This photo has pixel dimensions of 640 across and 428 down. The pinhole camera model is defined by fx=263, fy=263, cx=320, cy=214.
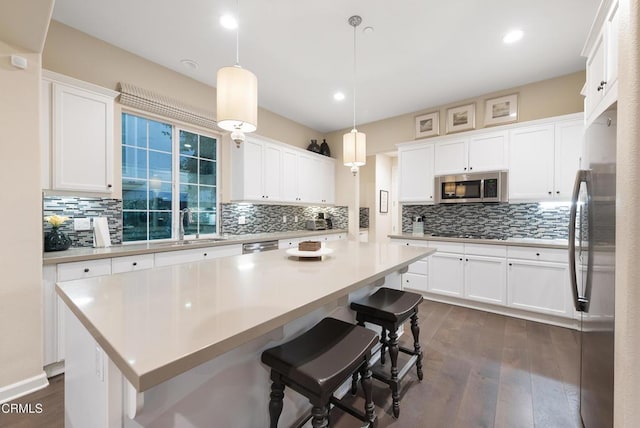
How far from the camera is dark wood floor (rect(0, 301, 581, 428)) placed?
1614 millimetres

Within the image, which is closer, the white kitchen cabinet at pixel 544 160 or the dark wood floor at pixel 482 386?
the dark wood floor at pixel 482 386

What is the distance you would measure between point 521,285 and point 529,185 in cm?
123

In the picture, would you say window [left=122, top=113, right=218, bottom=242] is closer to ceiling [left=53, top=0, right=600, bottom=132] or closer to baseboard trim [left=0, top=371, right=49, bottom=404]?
ceiling [left=53, top=0, right=600, bottom=132]

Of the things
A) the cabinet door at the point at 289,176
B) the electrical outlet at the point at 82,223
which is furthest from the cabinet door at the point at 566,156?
the electrical outlet at the point at 82,223

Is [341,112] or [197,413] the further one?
[341,112]

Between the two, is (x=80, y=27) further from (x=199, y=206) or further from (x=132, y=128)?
(x=199, y=206)

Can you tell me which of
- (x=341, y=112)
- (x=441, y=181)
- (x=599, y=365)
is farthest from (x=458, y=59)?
(x=599, y=365)

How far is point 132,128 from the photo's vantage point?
2.93 meters

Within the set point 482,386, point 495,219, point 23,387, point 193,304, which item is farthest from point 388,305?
point 495,219

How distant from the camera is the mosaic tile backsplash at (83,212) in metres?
2.34

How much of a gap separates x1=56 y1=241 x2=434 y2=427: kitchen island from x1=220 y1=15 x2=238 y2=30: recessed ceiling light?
211 centimetres

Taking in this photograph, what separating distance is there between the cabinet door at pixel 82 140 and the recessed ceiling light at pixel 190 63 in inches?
34.7

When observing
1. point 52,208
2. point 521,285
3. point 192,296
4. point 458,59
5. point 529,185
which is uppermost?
point 458,59

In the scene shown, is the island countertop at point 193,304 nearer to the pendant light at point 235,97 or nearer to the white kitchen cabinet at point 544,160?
the pendant light at point 235,97
